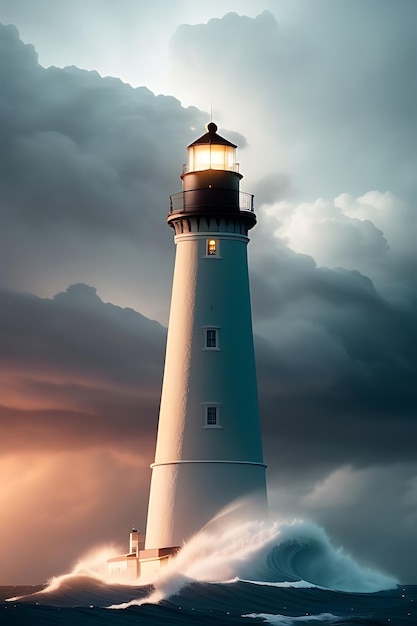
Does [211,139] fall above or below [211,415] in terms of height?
above

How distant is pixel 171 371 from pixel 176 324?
173 cm

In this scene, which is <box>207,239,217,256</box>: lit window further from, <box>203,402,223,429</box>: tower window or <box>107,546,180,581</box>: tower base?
<box>107,546,180,581</box>: tower base

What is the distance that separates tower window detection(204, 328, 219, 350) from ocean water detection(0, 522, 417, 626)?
6.48 metres

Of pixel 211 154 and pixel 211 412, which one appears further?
pixel 211 154

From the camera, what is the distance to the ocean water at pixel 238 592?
57875 millimetres

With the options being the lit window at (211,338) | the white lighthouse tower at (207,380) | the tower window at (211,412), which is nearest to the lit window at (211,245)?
the white lighthouse tower at (207,380)

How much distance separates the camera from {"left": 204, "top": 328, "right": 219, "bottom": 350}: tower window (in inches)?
2574

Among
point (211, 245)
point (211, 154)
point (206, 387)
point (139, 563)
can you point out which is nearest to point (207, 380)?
point (206, 387)

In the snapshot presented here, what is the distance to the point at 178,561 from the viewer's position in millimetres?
63750

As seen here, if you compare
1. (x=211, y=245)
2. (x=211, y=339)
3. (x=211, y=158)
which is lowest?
(x=211, y=339)

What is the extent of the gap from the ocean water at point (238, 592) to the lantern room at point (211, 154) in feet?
43.7

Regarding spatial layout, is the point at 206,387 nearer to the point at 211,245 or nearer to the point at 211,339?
the point at 211,339

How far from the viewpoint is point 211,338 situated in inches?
2579

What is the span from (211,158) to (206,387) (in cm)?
880
